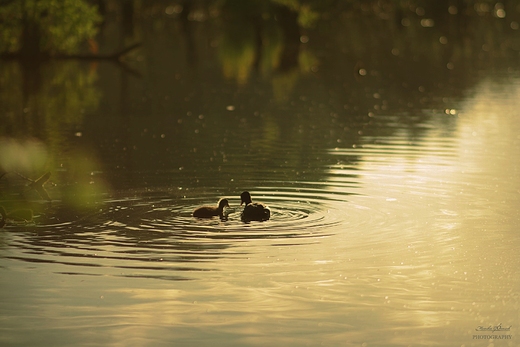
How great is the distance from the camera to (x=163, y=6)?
101 meters

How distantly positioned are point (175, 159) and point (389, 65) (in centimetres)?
2768

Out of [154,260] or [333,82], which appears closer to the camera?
[154,260]

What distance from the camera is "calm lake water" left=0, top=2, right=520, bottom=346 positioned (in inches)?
396

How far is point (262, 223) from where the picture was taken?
13922 mm

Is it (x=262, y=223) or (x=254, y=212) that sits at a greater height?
(x=254, y=212)

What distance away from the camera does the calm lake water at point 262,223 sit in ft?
33.0

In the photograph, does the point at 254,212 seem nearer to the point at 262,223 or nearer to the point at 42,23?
the point at 262,223

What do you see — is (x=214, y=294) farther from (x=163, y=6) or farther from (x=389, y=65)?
(x=163, y=6)

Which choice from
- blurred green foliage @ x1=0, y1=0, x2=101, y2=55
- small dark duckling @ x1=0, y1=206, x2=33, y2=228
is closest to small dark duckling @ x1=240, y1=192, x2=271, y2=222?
small dark duckling @ x1=0, y1=206, x2=33, y2=228

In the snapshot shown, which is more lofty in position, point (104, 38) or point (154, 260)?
point (104, 38)

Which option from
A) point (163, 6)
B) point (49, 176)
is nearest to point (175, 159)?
point (49, 176)
